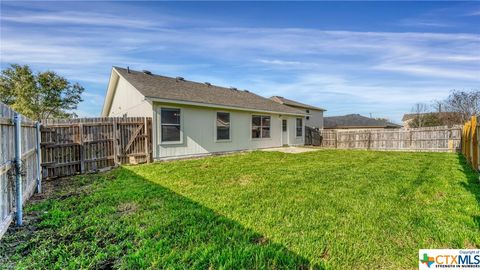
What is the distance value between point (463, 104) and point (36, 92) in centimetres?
4022

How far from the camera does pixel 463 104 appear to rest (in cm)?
2384

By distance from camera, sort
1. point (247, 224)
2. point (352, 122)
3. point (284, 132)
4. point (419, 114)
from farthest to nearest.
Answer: point (419, 114)
point (352, 122)
point (284, 132)
point (247, 224)

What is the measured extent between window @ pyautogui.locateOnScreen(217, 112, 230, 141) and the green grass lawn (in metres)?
6.37

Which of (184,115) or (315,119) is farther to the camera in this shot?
(315,119)

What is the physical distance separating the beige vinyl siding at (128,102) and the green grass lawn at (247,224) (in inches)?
184

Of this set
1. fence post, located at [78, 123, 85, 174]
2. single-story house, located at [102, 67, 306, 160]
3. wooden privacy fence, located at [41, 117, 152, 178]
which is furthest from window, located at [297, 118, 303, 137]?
fence post, located at [78, 123, 85, 174]

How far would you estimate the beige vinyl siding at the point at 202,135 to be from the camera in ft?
31.9

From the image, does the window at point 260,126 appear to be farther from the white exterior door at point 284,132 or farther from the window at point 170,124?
the window at point 170,124

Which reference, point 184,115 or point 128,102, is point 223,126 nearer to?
point 184,115

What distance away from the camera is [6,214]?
313 cm

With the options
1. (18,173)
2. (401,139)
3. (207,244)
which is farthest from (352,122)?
(18,173)

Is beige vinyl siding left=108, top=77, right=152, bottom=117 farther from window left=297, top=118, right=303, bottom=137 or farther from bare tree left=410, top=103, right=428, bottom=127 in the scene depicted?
bare tree left=410, top=103, right=428, bottom=127

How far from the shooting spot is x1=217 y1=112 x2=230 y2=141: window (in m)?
12.1

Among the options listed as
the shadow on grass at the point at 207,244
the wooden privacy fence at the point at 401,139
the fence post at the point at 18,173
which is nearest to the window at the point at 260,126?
the wooden privacy fence at the point at 401,139
